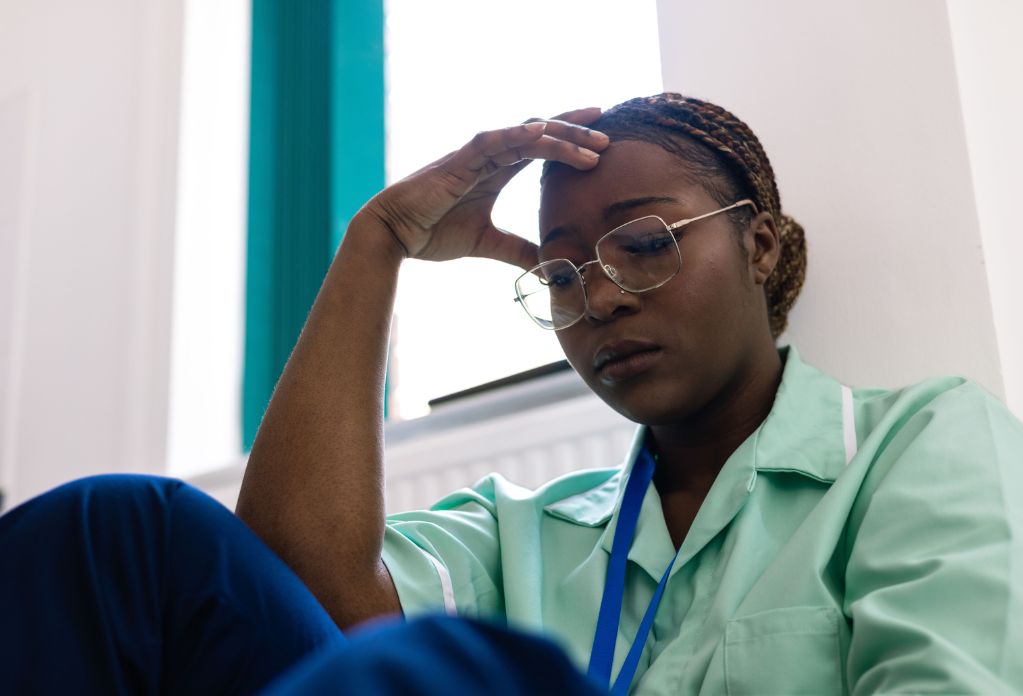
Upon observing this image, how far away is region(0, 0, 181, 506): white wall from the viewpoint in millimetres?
3109

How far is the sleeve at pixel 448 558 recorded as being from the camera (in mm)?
1435

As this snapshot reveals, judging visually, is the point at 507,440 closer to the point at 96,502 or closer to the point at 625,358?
the point at 625,358

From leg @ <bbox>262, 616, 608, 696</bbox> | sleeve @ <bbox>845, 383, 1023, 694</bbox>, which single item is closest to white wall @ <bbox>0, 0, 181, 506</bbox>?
sleeve @ <bbox>845, 383, 1023, 694</bbox>

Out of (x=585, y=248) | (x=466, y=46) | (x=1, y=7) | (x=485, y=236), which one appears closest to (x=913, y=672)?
(x=585, y=248)

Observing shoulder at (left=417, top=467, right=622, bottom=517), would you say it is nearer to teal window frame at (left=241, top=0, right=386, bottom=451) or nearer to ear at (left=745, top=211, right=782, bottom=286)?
ear at (left=745, top=211, right=782, bottom=286)

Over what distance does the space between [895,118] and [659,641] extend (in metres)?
0.82

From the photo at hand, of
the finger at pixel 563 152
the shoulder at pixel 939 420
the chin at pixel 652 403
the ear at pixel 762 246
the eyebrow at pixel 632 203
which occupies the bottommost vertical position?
the shoulder at pixel 939 420

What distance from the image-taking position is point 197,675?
1005 millimetres

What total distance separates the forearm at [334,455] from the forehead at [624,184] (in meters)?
0.30

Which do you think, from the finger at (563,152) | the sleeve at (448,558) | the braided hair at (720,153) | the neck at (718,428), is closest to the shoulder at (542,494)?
the sleeve at (448,558)

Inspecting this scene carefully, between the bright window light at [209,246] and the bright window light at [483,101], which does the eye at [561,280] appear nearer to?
the bright window light at [483,101]

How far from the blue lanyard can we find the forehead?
0.37 m

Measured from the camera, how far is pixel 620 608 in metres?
1.34

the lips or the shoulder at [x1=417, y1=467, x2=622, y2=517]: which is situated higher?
the lips
